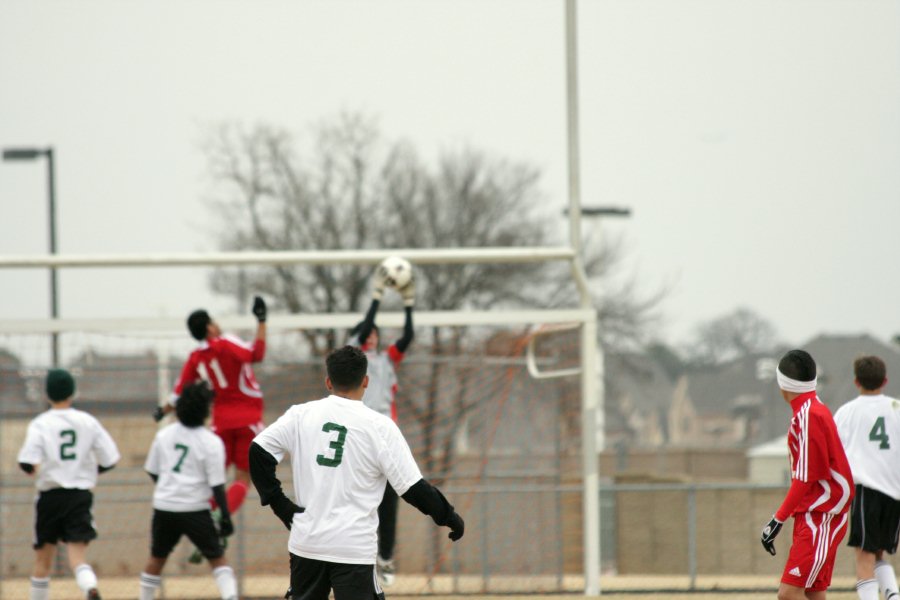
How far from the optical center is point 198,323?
9.43 meters

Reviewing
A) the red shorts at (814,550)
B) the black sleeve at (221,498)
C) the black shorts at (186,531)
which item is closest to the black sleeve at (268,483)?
the red shorts at (814,550)

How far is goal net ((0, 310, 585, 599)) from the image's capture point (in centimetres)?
1204

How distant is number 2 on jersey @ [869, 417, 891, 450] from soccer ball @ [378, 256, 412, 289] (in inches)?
139

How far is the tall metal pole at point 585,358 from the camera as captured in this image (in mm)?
10648

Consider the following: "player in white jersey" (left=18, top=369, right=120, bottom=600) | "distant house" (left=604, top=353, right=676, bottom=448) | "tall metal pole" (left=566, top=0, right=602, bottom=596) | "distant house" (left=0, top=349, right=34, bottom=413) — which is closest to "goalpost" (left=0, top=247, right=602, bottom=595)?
"tall metal pole" (left=566, top=0, right=602, bottom=596)

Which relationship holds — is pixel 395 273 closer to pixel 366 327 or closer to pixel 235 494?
pixel 366 327

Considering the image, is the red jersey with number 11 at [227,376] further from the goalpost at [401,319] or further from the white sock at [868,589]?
the white sock at [868,589]

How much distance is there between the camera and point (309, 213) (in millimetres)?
27562

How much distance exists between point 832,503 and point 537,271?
70.0ft

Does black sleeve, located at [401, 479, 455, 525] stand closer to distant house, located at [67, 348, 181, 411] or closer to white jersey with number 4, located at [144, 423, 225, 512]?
white jersey with number 4, located at [144, 423, 225, 512]

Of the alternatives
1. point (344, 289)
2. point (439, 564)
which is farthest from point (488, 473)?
point (344, 289)

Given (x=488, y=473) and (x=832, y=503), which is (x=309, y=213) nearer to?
(x=488, y=473)

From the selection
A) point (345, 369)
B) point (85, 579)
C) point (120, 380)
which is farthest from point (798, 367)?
point (120, 380)

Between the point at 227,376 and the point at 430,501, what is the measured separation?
427 centimetres
